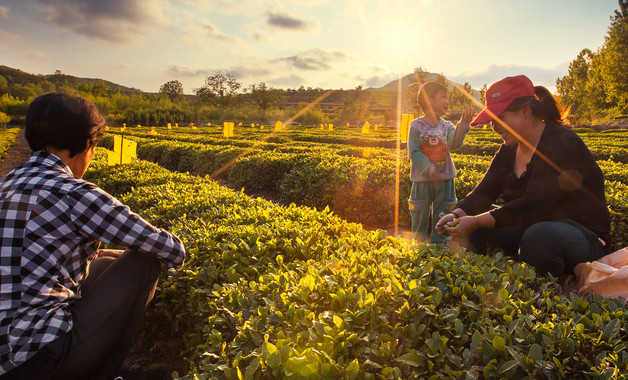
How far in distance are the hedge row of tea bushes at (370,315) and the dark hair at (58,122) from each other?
1.11 metres

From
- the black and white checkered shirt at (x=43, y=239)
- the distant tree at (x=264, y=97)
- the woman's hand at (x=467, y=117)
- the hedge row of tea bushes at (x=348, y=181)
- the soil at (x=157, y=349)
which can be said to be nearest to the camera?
the black and white checkered shirt at (x=43, y=239)

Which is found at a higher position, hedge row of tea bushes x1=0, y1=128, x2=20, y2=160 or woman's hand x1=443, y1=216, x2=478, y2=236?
hedge row of tea bushes x1=0, y1=128, x2=20, y2=160

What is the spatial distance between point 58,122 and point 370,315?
1.91 m

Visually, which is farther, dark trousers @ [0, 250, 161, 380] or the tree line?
the tree line

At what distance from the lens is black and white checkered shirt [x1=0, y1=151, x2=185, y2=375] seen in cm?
163

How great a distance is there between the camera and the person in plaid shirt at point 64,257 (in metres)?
1.64

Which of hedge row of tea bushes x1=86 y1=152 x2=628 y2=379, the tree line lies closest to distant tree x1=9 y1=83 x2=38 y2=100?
the tree line

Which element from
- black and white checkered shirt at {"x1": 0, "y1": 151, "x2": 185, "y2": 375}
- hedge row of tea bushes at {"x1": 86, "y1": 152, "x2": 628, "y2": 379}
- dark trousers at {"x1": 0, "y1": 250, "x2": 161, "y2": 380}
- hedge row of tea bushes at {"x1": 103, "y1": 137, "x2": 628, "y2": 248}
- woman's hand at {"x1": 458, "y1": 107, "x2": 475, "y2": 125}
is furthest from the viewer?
hedge row of tea bushes at {"x1": 103, "y1": 137, "x2": 628, "y2": 248}

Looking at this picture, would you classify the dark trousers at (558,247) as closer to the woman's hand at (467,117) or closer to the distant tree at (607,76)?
the woman's hand at (467,117)

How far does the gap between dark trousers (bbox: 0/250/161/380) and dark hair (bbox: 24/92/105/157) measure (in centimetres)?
72

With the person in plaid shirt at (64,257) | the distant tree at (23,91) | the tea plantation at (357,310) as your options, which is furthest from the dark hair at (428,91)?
the distant tree at (23,91)

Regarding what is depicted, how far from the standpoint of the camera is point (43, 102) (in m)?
1.86

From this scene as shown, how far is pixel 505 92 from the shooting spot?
288 centimetres

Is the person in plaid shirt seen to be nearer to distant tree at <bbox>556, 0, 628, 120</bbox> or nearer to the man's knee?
the man's knee
